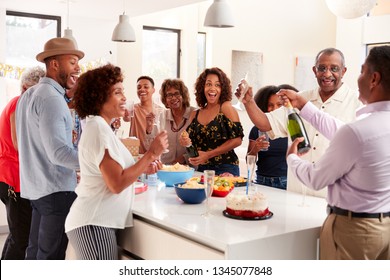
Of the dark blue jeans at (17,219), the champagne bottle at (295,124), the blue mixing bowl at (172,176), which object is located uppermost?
the champagne bottle at (295,124)

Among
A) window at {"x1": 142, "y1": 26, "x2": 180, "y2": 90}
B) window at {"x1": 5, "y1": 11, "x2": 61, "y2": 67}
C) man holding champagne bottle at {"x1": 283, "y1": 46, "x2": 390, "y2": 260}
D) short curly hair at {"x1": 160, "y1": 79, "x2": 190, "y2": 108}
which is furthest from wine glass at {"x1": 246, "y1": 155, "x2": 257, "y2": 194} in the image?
window at {"x1": 142, "y1": 26, "x2": 180, "y2": 90}

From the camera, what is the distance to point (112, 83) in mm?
2291

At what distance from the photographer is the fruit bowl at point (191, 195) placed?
2512mm

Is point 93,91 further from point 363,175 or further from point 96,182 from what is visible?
point 363,175

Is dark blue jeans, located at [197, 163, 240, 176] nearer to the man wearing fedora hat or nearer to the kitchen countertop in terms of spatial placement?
the kitchen countertop

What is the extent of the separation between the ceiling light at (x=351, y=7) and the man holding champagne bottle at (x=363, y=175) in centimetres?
136

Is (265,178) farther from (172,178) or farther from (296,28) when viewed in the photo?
(296,28)

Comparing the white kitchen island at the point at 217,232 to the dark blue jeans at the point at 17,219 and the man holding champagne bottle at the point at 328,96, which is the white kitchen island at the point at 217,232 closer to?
the man holding champagne bottle at the point at 328,96

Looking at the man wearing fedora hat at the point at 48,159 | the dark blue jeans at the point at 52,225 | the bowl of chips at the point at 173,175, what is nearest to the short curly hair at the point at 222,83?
the bowl of chips at the point at 173,175

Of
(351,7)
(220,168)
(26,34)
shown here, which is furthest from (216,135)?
(26,34)

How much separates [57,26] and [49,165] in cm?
359

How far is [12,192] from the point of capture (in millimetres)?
3377

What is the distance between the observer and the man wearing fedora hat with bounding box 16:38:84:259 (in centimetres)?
266

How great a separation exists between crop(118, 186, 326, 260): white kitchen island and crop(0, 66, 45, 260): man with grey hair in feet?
3.74
